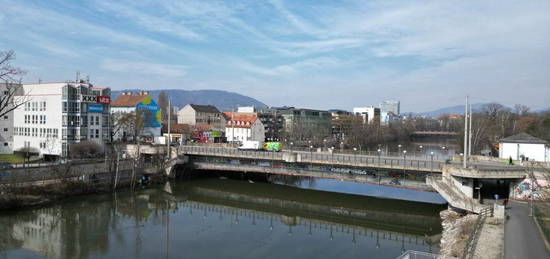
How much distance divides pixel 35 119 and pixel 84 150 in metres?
12.9

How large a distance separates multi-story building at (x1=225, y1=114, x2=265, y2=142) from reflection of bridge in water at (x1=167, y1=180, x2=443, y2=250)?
60.2m

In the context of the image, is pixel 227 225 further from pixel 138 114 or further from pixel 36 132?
pixel 138 114

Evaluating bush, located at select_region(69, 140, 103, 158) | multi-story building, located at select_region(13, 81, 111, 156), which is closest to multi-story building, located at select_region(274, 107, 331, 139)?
multi-story building, located at select_region(13, 81, 111, 156)

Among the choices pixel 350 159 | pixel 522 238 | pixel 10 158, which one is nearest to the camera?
pixel 522 238

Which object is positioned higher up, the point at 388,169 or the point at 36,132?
the point at 36,132

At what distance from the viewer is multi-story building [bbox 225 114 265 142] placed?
116m

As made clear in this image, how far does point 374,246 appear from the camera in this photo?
31750 mm

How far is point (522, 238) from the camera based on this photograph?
24266 millimetres

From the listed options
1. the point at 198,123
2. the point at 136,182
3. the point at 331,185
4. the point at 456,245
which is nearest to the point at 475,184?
the point at 456,245

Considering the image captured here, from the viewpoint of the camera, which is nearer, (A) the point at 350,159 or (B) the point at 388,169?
(B) the point at 388,169

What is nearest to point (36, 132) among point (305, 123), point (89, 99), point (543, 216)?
point (89, 99)

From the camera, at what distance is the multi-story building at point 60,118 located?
61.7 m

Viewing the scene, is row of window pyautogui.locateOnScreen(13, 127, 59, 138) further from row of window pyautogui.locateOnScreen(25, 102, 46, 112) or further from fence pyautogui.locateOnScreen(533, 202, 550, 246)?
fence pyautogui.locateOnScreen(533, 202, 550, 246)

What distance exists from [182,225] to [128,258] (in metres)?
9.46
